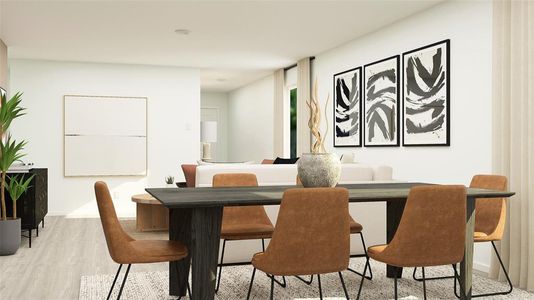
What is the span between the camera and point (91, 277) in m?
4.31

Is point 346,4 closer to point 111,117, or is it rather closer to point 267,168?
point 267,168

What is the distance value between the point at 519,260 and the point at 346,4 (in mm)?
2913

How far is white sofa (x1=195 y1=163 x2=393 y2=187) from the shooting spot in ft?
15.5

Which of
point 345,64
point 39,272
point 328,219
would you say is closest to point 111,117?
point 345,64

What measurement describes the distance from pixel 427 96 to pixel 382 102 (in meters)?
0.91

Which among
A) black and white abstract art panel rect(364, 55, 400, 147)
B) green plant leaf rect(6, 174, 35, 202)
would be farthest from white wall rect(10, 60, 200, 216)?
black and white abstract art panel rect(364, 55, 400, 147)

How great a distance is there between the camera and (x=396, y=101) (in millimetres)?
6121

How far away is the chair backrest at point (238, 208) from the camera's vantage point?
161 inches

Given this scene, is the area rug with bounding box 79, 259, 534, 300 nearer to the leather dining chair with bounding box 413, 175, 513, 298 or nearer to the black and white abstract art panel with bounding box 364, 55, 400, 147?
the leather dining chair with bounding box 413, 175, 513, 298

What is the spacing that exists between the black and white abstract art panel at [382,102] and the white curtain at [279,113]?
3.00 metres

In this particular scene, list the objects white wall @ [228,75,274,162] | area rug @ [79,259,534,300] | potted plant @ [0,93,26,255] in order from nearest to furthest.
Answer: area rug @ [79,259,534,300] → potted plant @ [0,93,26,255] → white wall @ [228,75,274,162]

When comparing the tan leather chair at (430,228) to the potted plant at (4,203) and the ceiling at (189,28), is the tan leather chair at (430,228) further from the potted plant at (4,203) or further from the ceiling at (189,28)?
the potted plant at (4,203)

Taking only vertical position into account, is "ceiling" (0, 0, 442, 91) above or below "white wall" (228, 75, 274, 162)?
above

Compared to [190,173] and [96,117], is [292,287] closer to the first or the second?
[190,173]
